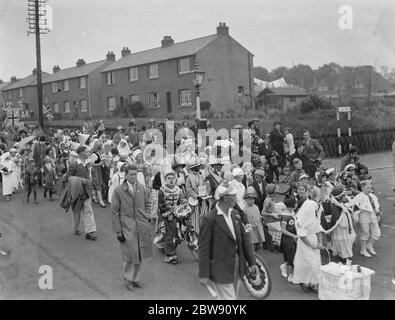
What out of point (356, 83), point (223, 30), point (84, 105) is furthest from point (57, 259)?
point (356, 83)

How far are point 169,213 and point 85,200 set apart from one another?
2.16 m

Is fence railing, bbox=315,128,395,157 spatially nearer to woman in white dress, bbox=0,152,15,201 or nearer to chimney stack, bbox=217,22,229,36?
woman in white dress, bbox=0,152,15,201

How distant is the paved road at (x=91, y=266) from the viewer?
6.77 metres

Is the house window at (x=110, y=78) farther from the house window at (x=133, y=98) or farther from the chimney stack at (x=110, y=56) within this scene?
the chimney stack at (x=110, y=56)

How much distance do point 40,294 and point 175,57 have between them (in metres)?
27.9

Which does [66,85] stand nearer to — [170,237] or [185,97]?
[185,97]

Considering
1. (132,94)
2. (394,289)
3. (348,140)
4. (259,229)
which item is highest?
(132,94)

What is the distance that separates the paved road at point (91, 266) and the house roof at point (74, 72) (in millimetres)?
33310

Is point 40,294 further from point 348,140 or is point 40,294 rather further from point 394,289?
point 348,140

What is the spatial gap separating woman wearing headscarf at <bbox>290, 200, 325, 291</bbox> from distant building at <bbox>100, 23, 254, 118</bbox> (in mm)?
22791

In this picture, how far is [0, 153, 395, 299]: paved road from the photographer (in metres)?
6.77

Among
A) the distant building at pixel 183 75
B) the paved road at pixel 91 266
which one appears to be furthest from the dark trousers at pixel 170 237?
the distant building at pixel 183 75

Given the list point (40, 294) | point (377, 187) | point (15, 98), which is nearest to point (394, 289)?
point (40, 294)
